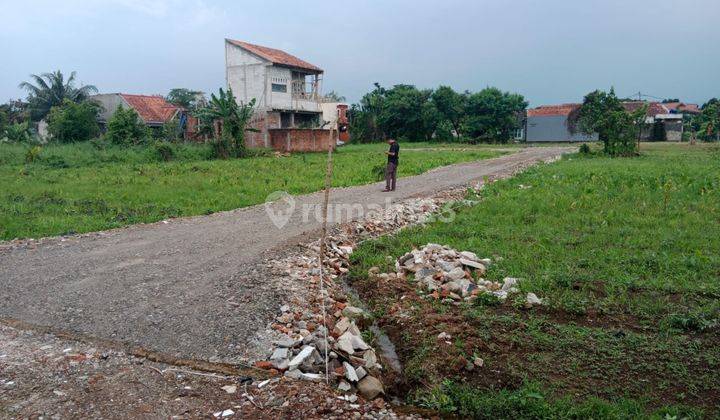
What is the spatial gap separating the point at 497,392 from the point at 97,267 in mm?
5912

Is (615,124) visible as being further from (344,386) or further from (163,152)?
(344,386)

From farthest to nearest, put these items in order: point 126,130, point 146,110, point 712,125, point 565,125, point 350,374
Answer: point 565,125, point 712,125, point 146,110, point 126,130, point 350,374

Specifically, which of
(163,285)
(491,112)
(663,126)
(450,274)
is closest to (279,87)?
(491,112)

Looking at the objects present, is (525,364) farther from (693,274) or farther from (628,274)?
(693,274)

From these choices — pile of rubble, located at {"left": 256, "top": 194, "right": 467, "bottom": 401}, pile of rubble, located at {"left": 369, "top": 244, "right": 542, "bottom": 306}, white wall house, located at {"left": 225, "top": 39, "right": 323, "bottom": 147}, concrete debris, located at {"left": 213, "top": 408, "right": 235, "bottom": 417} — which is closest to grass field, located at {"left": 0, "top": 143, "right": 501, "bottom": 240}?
pile of rubble, located at {"left": 256, "top": 194, "right": 467, "bottom": 401}

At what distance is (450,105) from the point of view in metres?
52.4

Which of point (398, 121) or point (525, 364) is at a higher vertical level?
point (398, 121)

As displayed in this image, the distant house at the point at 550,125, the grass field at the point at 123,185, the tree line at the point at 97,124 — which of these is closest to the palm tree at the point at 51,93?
the tree line at the point at 97,124

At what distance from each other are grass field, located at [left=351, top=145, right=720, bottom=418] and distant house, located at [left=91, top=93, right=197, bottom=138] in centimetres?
3603

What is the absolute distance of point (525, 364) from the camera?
5.15 meters

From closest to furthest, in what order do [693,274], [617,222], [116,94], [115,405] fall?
1. [115,405]
2. [693,274]
3. [617,222]
4. [116,94]

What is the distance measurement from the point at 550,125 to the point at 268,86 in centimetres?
2934

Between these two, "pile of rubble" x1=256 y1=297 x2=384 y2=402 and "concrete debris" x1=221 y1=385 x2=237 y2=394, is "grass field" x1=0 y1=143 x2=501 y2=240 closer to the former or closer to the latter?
"pile of rubble" x1=256 y1=297 x2=384 y2=402

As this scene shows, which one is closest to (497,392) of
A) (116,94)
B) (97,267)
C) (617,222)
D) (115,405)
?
(115,405)
